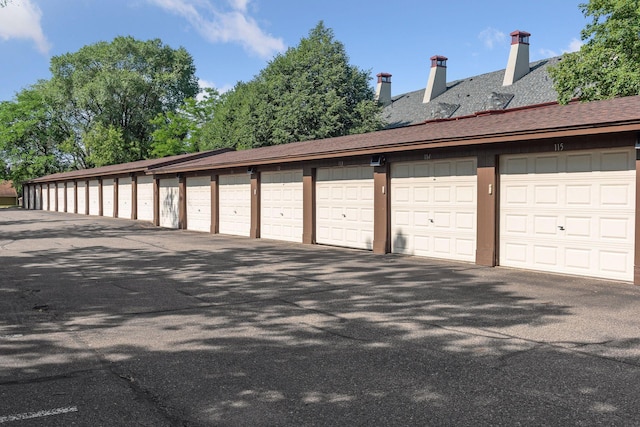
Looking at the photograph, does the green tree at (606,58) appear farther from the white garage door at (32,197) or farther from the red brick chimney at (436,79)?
the white garage door at (32,197)

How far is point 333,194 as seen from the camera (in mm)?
17250

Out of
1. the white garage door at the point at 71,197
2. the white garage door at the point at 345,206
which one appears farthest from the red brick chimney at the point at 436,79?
the white garage door at the point at 345,206

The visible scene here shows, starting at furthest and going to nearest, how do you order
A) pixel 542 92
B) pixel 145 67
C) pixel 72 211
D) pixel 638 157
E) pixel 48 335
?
pixel 145 67
pixel 72 211
pixel 542 92
pixel 638 157
pixel 48 335

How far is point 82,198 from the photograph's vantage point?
4356 centimetres

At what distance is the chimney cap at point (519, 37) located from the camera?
140ft

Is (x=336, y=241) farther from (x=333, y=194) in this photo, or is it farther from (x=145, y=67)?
(x=145, y=67)

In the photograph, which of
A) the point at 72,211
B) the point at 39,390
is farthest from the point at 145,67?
the point at 39,390

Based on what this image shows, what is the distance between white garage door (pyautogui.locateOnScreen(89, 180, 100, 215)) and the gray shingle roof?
24651mm

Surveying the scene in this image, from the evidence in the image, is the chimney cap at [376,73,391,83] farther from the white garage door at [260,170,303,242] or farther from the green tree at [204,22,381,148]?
the white garage door at [260,170,303,242]

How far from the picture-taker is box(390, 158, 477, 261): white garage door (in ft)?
43.1

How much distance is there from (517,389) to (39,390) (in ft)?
13.4

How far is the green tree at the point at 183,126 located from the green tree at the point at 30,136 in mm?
13705

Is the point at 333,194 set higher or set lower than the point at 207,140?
lower

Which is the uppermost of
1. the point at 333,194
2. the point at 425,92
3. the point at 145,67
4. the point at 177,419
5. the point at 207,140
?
the point at 145,67
